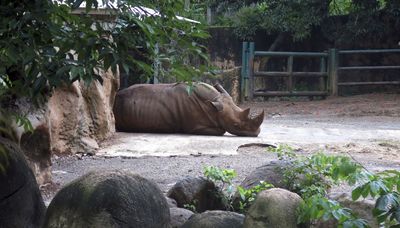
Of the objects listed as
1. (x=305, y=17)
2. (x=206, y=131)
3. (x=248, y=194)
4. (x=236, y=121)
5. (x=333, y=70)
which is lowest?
(x=206, y=131)

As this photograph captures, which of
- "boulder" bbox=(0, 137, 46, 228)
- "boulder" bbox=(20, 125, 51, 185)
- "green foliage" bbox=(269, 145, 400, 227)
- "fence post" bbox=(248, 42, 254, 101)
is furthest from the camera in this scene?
"fence post" bbox=(248, 42, 254, 101)

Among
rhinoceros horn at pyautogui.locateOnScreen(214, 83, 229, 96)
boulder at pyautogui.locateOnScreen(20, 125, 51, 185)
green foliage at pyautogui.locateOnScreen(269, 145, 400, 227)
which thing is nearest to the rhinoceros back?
rhinoceros horn at pyautogui.locateOnScreen(214, 83, 229, 96)

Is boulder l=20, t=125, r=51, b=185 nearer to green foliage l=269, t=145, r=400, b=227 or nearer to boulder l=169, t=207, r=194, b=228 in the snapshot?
boulder l=169, t=207, r=194, b=228

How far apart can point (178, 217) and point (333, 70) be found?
12954 millimetres

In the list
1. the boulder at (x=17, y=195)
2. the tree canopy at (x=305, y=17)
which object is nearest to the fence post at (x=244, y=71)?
the tree canopy at (x=305, y=17)

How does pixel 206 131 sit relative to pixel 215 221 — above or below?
below

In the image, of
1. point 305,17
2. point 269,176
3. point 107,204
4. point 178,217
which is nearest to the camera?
point 107,204

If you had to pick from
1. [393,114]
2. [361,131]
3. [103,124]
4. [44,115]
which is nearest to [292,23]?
[393,114]

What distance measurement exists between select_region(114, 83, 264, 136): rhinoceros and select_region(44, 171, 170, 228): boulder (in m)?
5.97

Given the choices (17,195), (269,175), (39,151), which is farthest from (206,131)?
(17,195)

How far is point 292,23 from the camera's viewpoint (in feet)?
55.7

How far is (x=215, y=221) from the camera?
3336mm

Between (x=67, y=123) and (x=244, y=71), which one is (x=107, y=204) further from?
(x=244, y=71)

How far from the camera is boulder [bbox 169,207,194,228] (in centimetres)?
363
